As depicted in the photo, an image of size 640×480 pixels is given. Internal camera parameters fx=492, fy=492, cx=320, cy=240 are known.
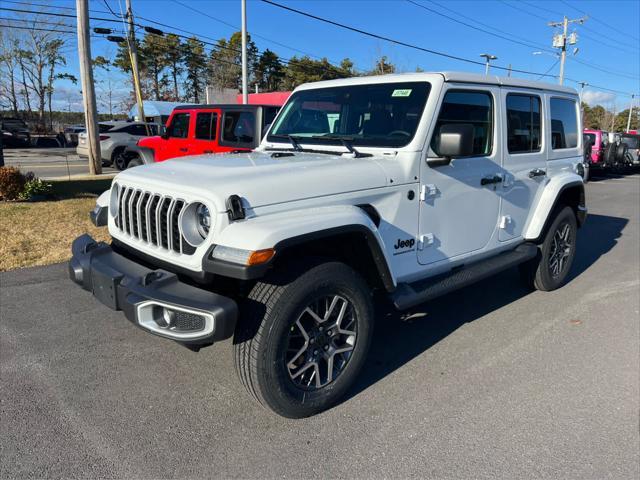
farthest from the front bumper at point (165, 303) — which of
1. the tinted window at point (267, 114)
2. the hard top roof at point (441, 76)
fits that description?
the tinted window at point (267, 114)

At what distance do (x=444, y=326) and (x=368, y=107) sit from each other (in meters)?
1.97

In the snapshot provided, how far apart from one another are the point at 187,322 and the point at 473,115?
2.74 metres

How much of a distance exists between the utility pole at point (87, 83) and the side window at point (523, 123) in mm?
13360

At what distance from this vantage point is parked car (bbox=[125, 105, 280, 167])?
30.5ft

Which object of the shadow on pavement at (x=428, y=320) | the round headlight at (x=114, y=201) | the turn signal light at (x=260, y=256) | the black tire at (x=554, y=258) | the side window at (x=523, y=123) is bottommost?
the shadow on pavement at (x=428, y=320)

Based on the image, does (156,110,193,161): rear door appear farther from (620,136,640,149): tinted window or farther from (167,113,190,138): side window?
(620,136,640,149): tinted window

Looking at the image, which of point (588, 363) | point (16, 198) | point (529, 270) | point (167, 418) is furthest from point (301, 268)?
point (16, 198)

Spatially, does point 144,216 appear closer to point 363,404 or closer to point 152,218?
point 152,218

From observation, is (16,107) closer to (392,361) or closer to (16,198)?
(16,198)

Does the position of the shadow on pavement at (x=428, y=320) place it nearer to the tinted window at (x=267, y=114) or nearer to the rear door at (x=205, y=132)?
the tinted window at (x=267, y=114)

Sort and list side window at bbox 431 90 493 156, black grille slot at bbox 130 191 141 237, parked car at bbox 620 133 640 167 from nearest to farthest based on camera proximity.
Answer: black grille slot at bbox 130 191 141 237
side window at bbox 431 90 493 156
parked car at bbox 620 133 640 167

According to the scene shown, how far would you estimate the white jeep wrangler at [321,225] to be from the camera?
2.57m

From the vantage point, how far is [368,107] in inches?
148

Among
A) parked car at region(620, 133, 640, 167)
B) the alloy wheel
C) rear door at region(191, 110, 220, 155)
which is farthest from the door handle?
parked car at region(620, 133, 640, 167)
